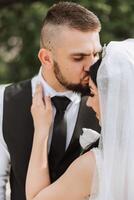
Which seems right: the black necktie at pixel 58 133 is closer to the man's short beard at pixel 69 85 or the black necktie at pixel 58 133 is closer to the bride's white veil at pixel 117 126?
the man's short beard at pixel 69 85

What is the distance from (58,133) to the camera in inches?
127

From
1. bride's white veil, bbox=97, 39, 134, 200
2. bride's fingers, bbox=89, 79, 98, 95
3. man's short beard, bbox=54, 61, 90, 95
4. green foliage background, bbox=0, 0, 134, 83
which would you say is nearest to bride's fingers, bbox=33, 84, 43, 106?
man's short beard, bbox=54, 61, 90, 95

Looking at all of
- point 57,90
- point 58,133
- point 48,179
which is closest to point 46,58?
point 57,90

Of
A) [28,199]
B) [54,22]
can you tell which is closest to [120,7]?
[54,22]

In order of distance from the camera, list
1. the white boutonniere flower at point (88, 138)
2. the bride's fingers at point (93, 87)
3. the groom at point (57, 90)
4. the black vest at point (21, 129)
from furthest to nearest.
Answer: the black vest at point (21, 129)
the groom at point (57, 90)
the white boutonniere flower at point (88, 138)
the bride's fingers at point (93, 87)

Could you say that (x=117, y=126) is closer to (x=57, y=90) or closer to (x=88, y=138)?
(x=88, y=138)

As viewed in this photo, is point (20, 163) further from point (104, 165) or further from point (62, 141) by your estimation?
point (104, 165)

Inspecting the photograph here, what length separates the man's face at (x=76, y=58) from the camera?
3100 mm

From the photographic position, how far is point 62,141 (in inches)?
127

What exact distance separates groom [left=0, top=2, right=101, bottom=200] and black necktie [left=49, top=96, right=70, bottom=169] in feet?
0.03

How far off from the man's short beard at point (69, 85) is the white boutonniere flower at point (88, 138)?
0.19 meters

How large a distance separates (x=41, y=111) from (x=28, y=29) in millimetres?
4841

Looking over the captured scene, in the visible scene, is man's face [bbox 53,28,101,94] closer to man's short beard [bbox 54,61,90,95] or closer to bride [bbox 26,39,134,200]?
man's short beard [bbox 54,61,90,95]

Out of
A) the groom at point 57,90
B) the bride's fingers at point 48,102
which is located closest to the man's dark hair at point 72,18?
the groom at point 57,90
